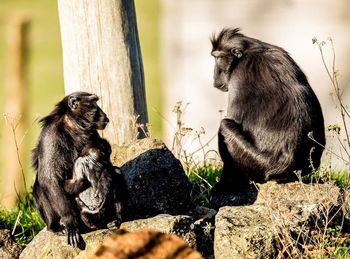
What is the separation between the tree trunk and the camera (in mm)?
10227

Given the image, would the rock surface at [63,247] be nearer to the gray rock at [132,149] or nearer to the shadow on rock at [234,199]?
the gray rock at [132,149]

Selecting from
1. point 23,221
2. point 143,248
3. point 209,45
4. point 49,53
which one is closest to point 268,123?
point 23,221

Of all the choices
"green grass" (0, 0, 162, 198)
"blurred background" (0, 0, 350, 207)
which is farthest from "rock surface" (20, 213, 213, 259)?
"green grass" (0, 0, 162, 198)

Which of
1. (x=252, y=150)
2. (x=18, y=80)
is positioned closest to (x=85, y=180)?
(x=252, y=150)

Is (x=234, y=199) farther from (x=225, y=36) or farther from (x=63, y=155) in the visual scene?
(x=63, y=155)

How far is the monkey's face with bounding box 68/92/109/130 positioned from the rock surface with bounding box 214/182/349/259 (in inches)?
52.5

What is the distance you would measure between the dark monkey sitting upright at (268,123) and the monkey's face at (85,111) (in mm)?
1783

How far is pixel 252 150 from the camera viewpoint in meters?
10.1

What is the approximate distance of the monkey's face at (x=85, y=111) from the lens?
8.82m

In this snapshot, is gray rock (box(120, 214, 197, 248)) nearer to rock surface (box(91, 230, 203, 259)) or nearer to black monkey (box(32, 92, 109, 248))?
black monkey (box(32, 92, 109, 248))

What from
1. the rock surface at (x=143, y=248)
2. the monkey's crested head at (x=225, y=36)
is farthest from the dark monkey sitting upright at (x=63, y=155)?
the monkey's crested head at (x=225, y=36)

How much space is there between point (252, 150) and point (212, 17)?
5173mm

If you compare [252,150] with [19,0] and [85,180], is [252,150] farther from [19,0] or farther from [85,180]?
[19,0]

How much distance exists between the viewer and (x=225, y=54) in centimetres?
1085
